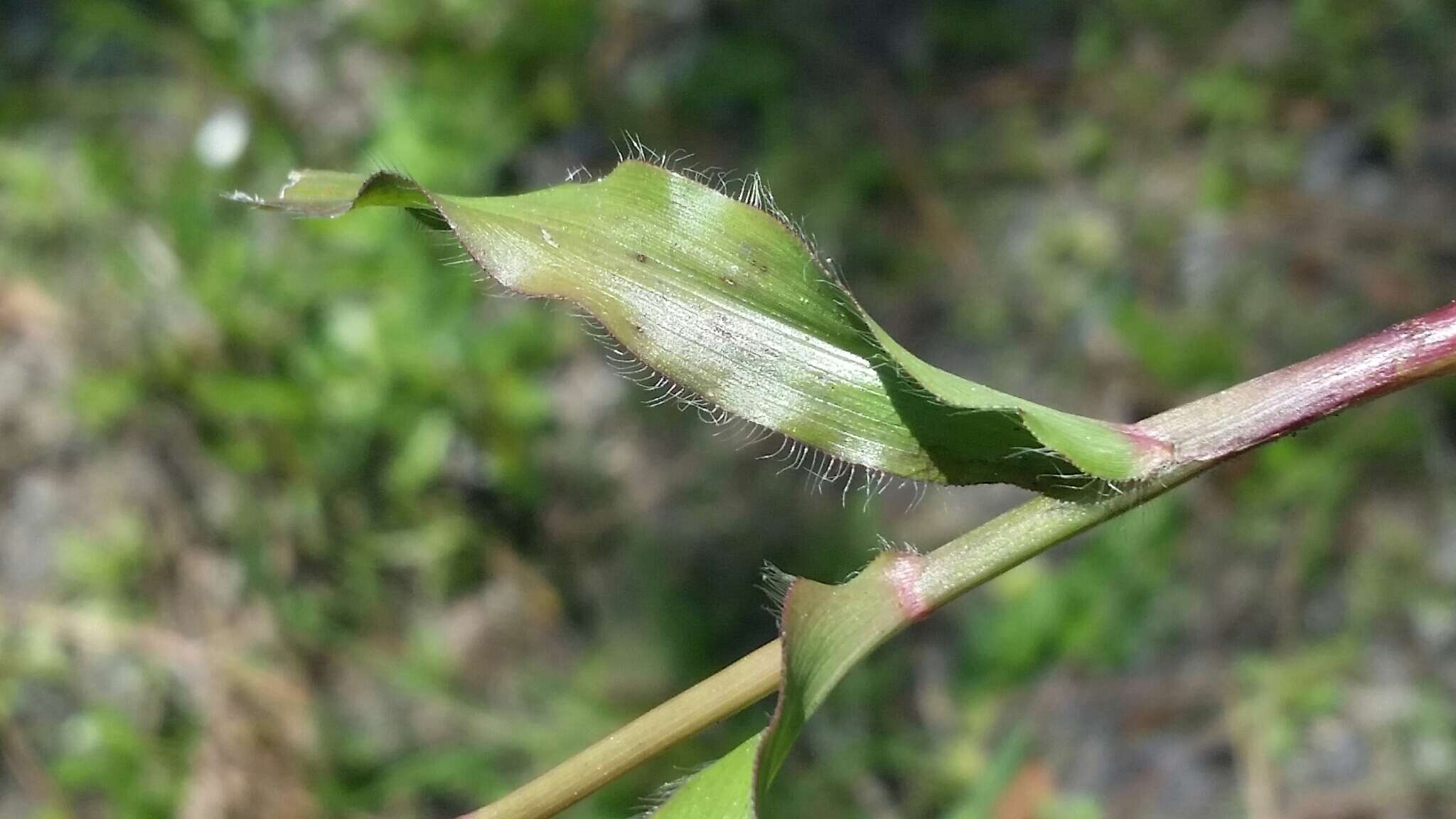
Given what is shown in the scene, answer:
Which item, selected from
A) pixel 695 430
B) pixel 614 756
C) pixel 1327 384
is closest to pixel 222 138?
pixel 695 430

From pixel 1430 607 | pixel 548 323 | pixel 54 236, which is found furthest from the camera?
pixel 54 236

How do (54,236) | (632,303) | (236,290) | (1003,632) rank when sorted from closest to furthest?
(632,303) < (1003,632) < (236,290) < (54,236)

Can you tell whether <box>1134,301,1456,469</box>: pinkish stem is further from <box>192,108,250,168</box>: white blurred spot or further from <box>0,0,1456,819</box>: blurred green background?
<box>192,108,250,168</box>: white blurred spot

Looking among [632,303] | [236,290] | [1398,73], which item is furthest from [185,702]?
[1398,73]

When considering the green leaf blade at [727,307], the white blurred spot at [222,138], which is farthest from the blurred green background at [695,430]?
the green leaf blade at [727,307]

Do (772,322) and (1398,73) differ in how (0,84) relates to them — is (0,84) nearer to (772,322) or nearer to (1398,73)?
(772,322)

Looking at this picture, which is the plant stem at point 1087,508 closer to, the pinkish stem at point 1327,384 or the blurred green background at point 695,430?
the pinkish stem at point 1327,384

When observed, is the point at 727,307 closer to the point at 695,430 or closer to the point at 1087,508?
the point at 1087,508
